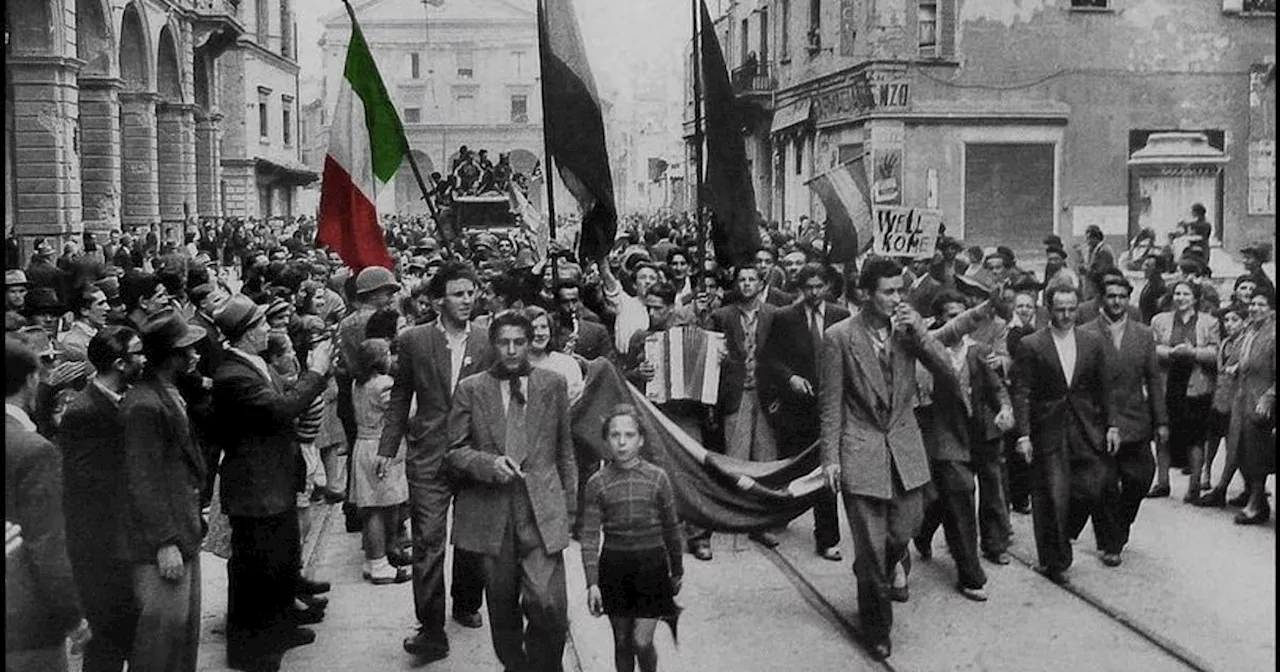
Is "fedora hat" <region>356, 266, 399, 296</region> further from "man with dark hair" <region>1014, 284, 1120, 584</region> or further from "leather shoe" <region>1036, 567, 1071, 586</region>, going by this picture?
"leather shoe" <region>1036, 567, 1071, 586</region>

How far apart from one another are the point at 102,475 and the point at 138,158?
2800 centimetres

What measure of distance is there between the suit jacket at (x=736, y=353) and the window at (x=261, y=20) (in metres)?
40.8

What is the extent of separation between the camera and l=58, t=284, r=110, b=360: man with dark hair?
901 cm

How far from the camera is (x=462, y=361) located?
7.06 m

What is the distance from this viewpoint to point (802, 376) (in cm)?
904

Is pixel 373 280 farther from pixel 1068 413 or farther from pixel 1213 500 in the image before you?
pixel 1213 500

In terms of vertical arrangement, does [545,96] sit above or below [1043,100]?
below

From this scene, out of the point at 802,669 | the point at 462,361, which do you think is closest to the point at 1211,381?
the point at 802,669

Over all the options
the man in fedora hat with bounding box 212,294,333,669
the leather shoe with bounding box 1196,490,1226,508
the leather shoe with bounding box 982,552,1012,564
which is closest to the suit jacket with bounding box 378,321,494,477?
the man in fedora hat with bounding box 212,294,333,669

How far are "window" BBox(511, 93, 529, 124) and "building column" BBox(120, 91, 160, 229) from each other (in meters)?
37.3

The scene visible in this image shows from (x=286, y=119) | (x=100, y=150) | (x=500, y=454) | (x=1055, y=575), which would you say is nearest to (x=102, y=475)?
(x=500, y=454)

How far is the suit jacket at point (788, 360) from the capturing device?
895cm

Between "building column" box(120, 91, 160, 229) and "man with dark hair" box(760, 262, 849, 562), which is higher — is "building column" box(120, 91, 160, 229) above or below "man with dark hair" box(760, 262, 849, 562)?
above

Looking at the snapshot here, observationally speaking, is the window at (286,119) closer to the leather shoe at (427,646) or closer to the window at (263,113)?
the window at (263,113)
